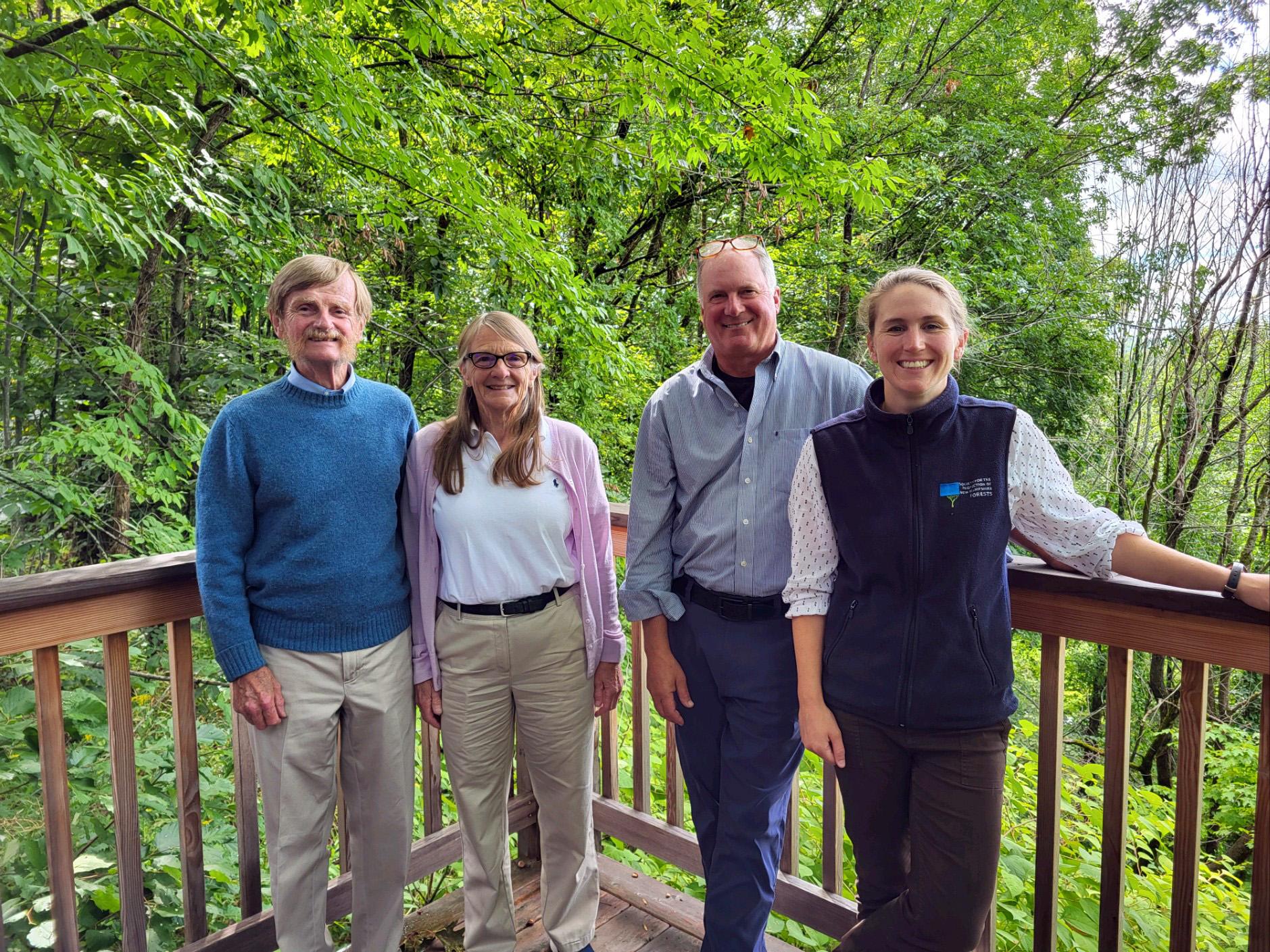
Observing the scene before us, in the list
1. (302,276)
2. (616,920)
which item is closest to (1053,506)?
(302,276)

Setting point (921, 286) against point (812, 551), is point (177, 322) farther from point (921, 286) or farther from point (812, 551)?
point (921, 286)

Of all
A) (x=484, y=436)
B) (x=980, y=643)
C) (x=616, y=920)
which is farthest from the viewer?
(x=616, y=920)

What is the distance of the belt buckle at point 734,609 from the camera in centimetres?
172

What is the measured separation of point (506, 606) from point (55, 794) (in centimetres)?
100

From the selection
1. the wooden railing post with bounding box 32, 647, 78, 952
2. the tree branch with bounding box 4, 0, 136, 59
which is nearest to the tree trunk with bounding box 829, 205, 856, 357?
the tree branch with bounding box 4, 0, 136, 59

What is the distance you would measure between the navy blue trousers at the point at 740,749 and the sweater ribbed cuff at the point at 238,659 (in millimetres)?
929

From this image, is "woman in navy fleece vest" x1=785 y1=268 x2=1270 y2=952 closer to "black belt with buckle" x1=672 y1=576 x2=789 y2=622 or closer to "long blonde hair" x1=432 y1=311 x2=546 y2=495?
"black belt with buckle" x1=672 y1=576 x2=789 y2=622

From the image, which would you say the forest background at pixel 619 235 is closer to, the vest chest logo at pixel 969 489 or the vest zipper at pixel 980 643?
the vest zipper at pixel 980 643

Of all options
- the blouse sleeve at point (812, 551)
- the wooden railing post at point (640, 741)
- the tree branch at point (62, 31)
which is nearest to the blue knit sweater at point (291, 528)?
the wooden railing post at point (640, 741)

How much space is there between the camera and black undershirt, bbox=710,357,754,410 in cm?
183

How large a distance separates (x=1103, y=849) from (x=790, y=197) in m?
4.10

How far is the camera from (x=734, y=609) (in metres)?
1.73

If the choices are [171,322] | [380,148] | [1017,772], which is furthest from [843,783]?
[171,322]

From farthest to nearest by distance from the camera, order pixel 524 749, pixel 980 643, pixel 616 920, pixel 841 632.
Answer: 1. pixel 616 920
2. pixel 524 749
3. pixel 841 632
4. pixel 980 643
